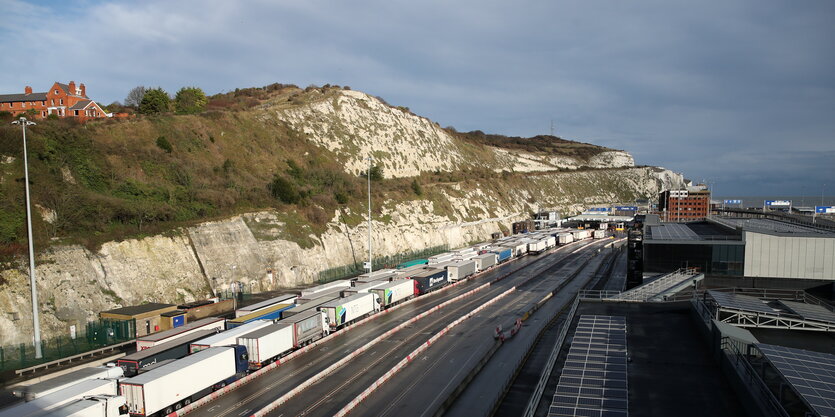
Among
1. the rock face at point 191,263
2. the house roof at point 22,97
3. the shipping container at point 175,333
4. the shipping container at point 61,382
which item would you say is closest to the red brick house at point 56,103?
the house roof at point 22,97

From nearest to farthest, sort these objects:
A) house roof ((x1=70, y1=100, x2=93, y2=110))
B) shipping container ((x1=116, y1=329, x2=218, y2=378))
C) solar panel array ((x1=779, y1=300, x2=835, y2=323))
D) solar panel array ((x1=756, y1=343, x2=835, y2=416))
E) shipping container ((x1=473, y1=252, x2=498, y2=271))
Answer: solar panel array ((x1=756, y1=343, x2=835, y2=416)), solar panel array ((x1=779, y1=300, x2=835, y2=323)), shipping container ((x1=116, y1=329, x2=218, y2=378)), shipping container ((x1=473, y1=252, x2=498, y2=271)), house roof ((x1=70, y1=100, x2=93, y2=110))

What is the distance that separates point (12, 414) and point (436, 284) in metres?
42.1

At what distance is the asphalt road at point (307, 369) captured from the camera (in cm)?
2484

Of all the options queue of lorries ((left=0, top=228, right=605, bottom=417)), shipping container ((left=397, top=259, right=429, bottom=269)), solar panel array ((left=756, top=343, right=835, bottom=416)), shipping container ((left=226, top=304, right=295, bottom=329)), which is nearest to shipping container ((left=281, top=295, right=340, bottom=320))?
queue of lorries ((left=0, top=228, right=605, bottom=417))

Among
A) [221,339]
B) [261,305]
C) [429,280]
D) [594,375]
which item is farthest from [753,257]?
[221,339]

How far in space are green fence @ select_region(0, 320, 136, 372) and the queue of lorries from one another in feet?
15.4

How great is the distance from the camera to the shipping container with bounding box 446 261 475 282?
198ft

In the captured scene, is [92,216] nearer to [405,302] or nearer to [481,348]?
[405,302]

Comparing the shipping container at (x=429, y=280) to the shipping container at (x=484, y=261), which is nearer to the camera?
the shipping container at (x=429, y=280)

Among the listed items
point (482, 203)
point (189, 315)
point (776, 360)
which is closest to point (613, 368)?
point (776, 360)

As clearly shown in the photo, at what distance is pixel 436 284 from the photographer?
5606cm

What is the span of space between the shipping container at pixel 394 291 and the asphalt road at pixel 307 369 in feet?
3.66

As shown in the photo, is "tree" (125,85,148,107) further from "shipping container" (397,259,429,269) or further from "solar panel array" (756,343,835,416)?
"solar panel array" (756,343,835,416)

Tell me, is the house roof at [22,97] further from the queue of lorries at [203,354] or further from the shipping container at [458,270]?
the shipping container at [458,270]
